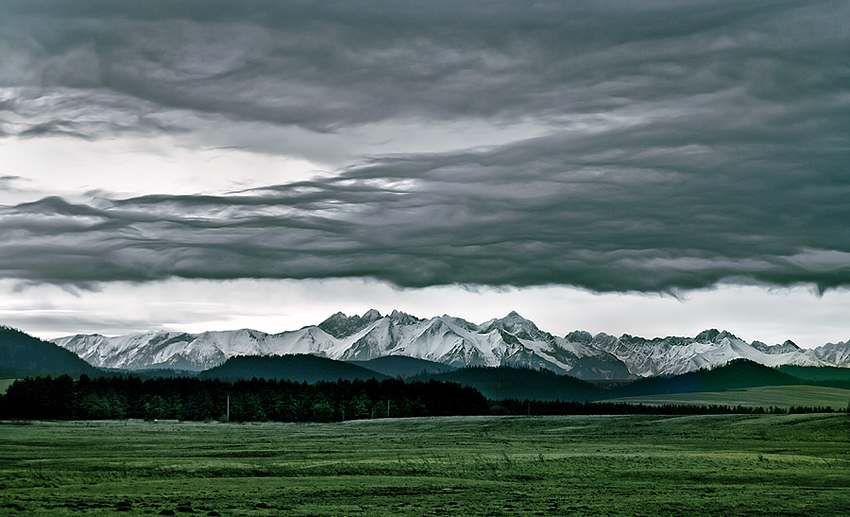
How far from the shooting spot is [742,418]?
436 ft

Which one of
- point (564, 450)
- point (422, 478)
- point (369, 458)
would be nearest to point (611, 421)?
point (564, 450)

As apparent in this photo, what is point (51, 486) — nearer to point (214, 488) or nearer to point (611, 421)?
point (214, 488)

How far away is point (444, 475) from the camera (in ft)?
215

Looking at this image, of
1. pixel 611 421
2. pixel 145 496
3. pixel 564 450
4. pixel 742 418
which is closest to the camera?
pixel 145 496

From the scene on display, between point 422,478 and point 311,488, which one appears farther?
point 422,478

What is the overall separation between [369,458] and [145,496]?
31383 millimetres

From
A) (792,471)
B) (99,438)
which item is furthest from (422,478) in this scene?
(99,438)

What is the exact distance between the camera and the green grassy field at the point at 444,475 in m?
46.1

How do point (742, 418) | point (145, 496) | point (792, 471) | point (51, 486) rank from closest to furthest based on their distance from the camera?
point (145, 496) < point (51, 486) < point (792, 471) < point (742, 418)

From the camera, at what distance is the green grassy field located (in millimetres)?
46125

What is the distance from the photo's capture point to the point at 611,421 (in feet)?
468

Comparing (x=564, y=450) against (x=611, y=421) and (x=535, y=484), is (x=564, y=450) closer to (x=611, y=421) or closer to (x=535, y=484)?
(x=535, y=484)

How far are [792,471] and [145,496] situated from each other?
46.6 m

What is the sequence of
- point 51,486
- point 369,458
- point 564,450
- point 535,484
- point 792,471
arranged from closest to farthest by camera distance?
point 51,486, point 535,484, point 792,471, point 369,458, point 564,450
